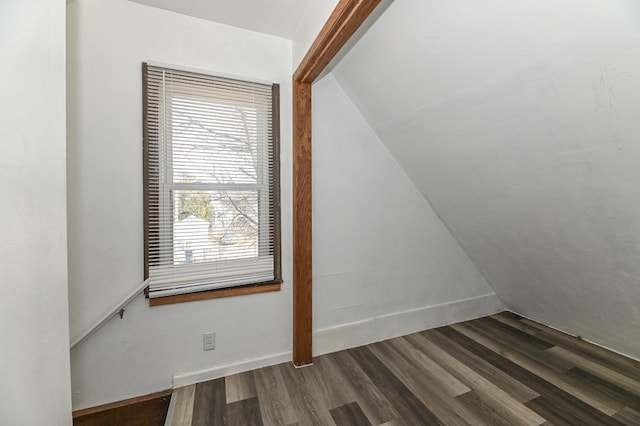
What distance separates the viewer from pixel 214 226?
1868mm

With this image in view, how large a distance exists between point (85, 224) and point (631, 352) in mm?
3977

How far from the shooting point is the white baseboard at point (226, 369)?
5.96 ft

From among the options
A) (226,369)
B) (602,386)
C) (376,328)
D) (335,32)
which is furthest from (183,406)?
(602,386)

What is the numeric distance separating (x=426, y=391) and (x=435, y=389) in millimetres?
70

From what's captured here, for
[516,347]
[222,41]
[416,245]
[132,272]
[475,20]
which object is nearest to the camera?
[475,20]

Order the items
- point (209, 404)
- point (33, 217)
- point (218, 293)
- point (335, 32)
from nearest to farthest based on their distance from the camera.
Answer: point (33, 217), point (335, 32), point (209, 404), point (218, 293)

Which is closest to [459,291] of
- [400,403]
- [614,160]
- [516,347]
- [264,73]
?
[516,347]

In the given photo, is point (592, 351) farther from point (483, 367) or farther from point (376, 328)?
point (376, 328)

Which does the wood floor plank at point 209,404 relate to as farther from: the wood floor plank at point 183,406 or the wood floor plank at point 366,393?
the wood floor plank at point 366,393

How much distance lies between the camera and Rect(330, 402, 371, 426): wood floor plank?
1.52m

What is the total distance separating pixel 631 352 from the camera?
6.85 ft

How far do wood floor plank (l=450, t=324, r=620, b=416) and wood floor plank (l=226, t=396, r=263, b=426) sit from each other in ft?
6.36

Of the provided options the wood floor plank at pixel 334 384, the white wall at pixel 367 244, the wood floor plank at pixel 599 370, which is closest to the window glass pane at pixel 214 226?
the white wall at pixel 367 244

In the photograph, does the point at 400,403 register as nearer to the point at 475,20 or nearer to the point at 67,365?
the point at 67,365
